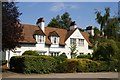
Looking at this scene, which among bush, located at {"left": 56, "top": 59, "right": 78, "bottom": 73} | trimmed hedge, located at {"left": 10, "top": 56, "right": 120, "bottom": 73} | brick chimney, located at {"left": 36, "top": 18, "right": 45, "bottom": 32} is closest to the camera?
trimmed hedge, located at {"left": 10, "top": 56, "right": 120, "bottom": 73}

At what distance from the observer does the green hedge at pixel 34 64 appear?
81.8 ft

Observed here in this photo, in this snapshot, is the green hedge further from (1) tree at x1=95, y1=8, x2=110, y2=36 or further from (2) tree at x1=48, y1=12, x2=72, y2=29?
(2) tree at x1=48, y1=12, x2=72, y2=29

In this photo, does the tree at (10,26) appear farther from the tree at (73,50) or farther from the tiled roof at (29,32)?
the tree at (73,50)

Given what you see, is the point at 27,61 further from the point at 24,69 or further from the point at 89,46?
the point at 89,46

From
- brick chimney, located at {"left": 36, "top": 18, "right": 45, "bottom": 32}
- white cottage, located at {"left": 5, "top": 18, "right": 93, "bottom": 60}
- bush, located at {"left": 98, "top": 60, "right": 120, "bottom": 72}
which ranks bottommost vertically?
bush, located at {"left": 98, "top": 60, "right": 120, "bottom": 72}

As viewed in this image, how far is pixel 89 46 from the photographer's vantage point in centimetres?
5069

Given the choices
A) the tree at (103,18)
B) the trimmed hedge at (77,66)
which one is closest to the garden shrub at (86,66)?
the trimmed hedge at (77,66)

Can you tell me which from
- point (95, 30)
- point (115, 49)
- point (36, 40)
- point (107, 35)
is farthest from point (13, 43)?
point (95, 30)

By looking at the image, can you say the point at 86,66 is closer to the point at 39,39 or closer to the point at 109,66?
the point at 109,66

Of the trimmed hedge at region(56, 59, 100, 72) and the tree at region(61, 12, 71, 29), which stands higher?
the tree at region(61, 12, 71, 29)

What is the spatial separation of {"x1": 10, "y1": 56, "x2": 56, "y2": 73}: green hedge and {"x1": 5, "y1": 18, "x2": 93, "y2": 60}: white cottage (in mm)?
13622

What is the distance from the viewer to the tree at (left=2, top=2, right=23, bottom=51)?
22.7 meters

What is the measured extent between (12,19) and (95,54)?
Result: 15.3 m

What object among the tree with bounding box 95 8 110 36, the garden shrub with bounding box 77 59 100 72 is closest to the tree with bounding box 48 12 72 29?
the tree with bounding box 95 8 110 36
